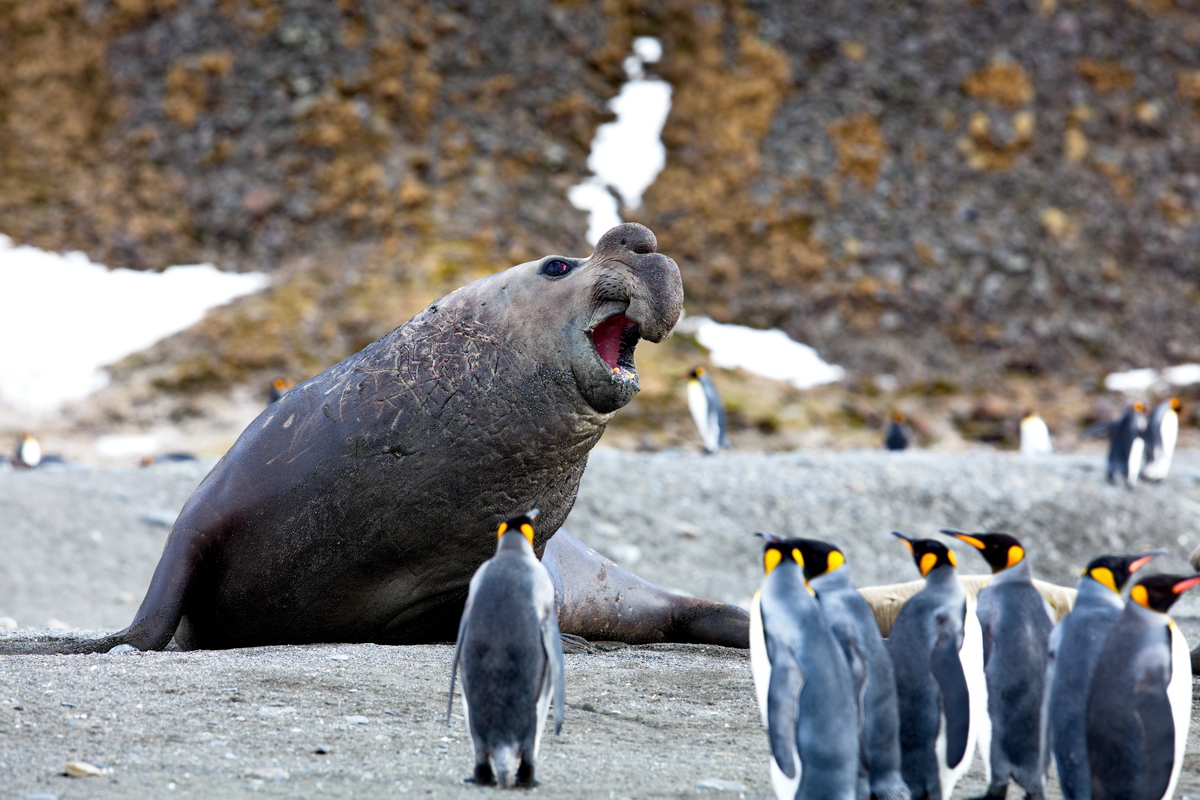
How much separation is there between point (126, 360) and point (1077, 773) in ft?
56.6

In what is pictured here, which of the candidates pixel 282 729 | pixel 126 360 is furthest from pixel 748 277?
pixel 282 729

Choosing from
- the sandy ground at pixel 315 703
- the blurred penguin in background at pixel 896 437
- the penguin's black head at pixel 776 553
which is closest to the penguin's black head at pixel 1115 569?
the sandy ground at pixel 315 703

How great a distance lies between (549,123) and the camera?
22594 mm

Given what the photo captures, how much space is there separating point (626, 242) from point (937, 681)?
2.09m

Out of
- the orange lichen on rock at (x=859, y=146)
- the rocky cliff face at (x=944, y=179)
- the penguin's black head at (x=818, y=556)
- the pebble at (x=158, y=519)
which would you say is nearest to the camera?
the penguin's black head at (x=818, y=556)

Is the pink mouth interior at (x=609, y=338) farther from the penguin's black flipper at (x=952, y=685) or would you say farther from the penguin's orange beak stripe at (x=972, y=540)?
the penguin's black flipper at (x=952, y=685)

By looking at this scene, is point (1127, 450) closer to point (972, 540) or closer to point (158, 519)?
point (158, 519)

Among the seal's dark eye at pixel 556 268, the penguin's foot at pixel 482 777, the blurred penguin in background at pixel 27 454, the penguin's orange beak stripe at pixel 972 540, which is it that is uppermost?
the seal's dark eye at pixel 556 268

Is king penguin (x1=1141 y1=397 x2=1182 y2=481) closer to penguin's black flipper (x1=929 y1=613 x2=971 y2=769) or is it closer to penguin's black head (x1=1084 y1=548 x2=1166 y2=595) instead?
penguin's black head (x1=1084 y1=548 x2=1166 y2=595)

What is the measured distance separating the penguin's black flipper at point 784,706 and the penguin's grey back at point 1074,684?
2.35 feet

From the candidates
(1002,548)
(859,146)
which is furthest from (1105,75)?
(1002,548)

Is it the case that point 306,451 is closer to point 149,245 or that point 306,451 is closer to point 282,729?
point 282,729

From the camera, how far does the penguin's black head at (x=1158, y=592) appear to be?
2863 millimetres

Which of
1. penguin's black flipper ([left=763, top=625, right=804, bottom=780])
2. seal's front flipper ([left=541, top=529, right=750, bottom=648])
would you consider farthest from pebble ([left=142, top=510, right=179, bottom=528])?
penguin's black flipper ([left=763, top=625, right=804, bottom=780])
